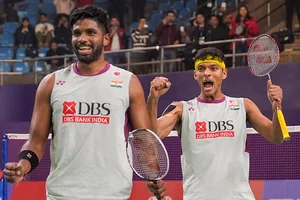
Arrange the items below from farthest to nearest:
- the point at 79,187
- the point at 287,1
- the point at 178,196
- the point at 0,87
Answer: the point at 0,87 < the point at 287,1 < the point at 178,196 < the point at 79,187

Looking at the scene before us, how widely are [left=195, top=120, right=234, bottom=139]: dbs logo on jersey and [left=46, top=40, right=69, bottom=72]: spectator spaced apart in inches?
298

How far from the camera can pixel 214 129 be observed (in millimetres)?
6012

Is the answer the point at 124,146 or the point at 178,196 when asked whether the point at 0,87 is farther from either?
the point at 124,146

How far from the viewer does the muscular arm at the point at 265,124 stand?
5.85 m

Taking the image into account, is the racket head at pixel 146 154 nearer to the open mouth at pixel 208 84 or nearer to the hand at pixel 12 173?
the hand at pixel 12 173

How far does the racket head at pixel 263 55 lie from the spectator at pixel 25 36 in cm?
903

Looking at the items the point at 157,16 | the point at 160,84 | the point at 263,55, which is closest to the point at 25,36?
the point at 157,16

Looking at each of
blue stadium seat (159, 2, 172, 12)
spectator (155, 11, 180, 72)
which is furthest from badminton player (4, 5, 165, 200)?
blue stadium seat (159, 2, 172, 12)

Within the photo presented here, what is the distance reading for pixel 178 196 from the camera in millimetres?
8891

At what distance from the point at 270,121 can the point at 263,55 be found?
0.67 m

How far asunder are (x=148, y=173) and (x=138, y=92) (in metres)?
0.43

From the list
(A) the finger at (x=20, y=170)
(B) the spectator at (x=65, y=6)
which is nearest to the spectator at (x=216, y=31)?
(B) the spectator at (x=65, y=6)

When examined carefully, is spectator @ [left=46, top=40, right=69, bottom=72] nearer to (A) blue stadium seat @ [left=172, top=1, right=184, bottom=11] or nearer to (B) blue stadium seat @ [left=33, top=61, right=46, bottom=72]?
(B) blue stadium seat @ [left=33, top=61, right=46, bottom=72]

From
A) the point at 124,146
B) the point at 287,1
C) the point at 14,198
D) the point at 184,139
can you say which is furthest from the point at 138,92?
the point at 287,1
